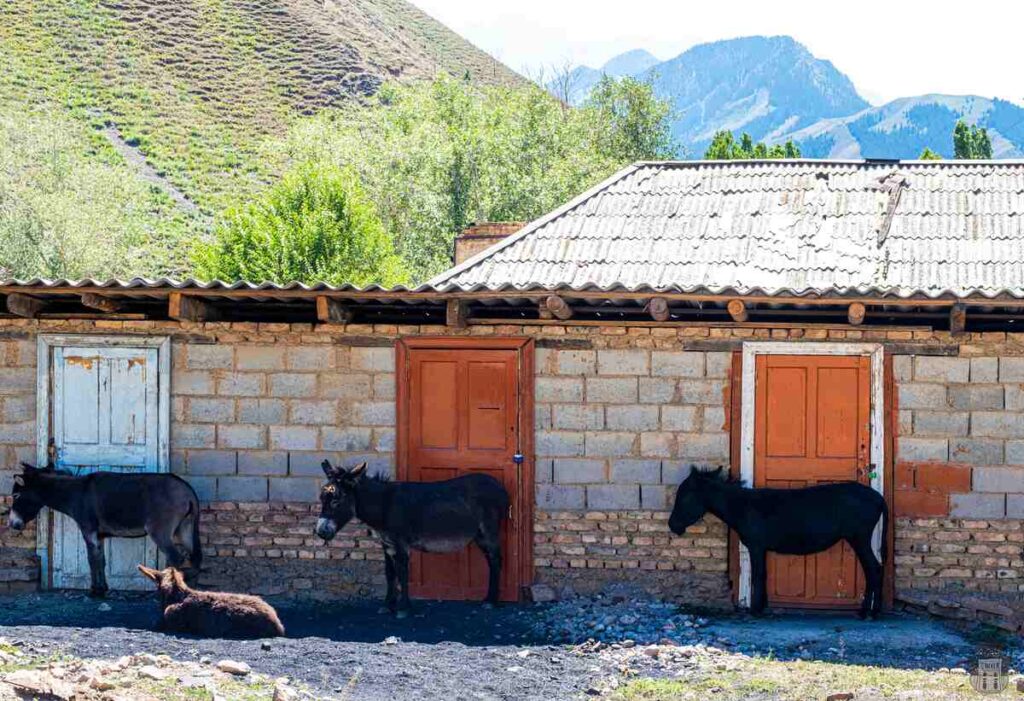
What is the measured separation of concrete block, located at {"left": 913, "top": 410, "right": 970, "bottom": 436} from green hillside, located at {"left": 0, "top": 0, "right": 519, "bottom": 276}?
29.6m

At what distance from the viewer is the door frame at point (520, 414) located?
10.9 metres

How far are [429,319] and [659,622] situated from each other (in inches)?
128

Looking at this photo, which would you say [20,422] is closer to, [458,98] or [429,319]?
[429,319]

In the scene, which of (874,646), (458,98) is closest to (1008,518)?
(874,646)

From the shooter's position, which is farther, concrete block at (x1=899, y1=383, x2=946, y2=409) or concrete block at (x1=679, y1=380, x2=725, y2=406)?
concrete block at (x1=679, y1=380, x2=725, y2=406)

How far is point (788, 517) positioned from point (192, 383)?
17.2 ft

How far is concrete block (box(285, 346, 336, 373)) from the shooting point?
11062 mm

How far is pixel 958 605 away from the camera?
10.5 metres

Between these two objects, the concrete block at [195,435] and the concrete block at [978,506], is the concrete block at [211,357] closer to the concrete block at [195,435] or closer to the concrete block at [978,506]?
the concrete block at [195,435]

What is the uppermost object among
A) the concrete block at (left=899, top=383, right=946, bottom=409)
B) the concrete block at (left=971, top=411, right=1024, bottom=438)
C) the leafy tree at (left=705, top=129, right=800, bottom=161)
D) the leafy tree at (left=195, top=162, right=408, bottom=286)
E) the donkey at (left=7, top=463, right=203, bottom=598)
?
the leafy tree at (left=705, top=129, right=800, bottom=161)

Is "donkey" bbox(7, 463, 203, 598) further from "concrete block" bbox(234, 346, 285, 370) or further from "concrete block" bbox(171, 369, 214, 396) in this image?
"concrete block" bbox(234, 346, 285, 370)

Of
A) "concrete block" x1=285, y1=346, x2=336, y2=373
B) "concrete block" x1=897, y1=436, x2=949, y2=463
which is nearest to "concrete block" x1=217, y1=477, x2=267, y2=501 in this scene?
"concrete block" x1=285, y1=346, x2=336, y2=373

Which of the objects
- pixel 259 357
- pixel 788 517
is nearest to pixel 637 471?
pixel 788 517

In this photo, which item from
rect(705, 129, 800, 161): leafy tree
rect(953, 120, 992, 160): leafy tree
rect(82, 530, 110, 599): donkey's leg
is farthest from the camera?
rect(705, 129, 800, 161): leafy tree
